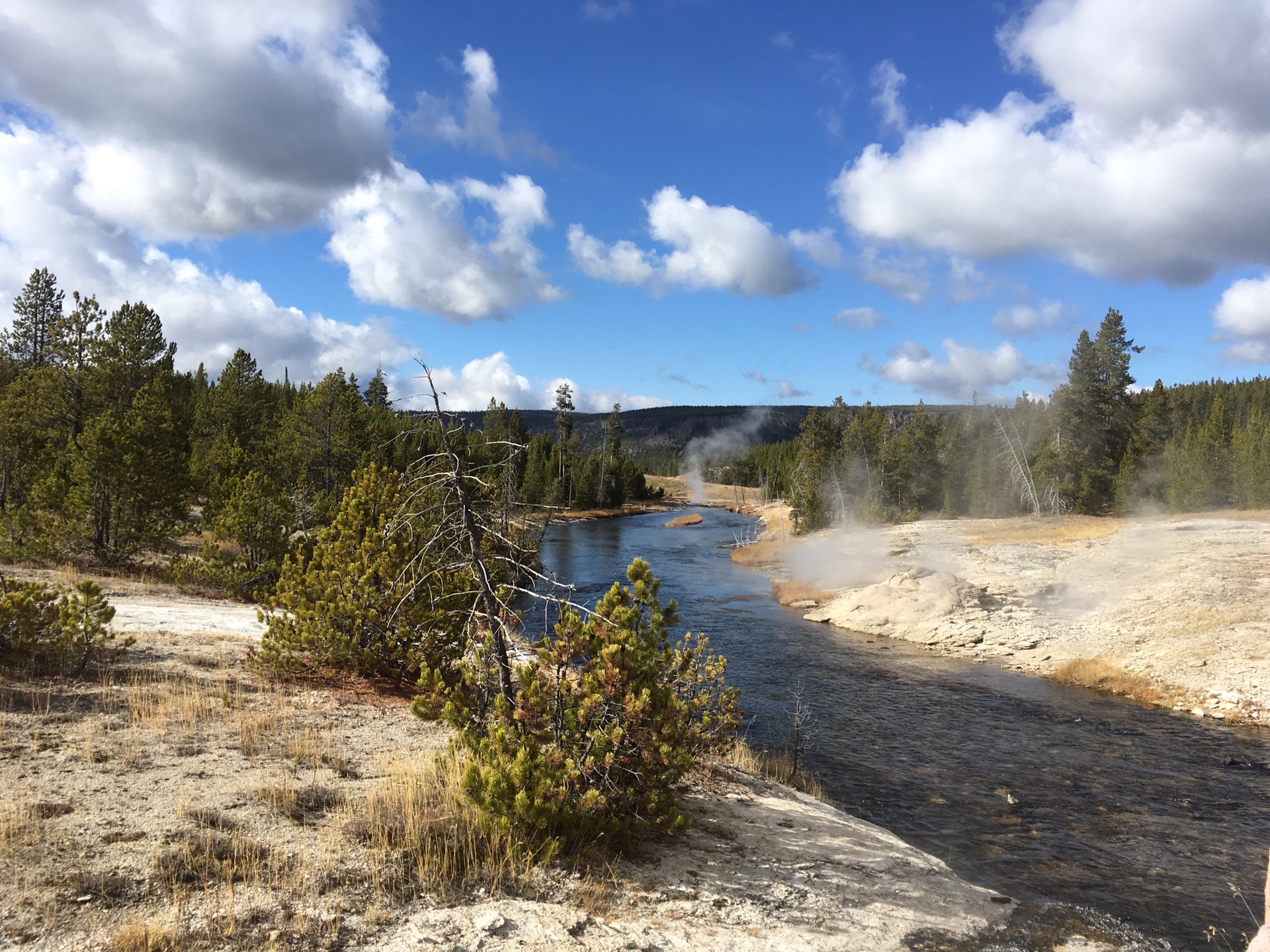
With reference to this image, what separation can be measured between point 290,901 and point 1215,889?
10.9 m

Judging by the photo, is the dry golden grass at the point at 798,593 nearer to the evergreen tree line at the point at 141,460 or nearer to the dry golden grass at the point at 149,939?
the evergreen tree line at the point at 141,460

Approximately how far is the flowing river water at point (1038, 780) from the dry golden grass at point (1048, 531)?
1817 centimetres

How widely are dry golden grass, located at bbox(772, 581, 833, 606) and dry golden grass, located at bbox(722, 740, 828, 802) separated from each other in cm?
2024

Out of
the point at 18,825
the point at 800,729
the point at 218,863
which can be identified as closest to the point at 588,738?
the point at 218,863

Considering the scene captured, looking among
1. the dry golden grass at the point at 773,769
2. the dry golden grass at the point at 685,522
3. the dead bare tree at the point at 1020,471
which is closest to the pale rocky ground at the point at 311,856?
the dry golden grass at the point at 773,769

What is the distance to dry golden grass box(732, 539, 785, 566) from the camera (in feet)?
153

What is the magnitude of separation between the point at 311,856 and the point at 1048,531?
45139 millimetres

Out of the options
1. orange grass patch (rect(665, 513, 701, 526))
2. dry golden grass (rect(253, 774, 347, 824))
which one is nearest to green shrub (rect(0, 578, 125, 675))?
dry golden grass (rect(253, 774, 347, 824))

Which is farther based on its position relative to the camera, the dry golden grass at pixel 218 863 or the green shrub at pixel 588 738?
the green shrub at pixel 588 738

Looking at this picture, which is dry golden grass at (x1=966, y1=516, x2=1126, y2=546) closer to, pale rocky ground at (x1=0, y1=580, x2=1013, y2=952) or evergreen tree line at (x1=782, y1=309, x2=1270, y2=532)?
evergreen tree line at (x1=782, y1=309, x2=1270, y2=532)

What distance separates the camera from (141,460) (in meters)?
20.8

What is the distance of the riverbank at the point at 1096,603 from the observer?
19891 mm

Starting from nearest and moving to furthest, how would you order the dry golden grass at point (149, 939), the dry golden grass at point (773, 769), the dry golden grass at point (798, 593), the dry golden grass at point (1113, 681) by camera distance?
the dry golden grass at point (149, 939)
the dry golden grass at point (773, 769)
the dry golden grass at point (1113, 681)
the dry golden grass at point (798, 593)

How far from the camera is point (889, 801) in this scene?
12.0 meters
